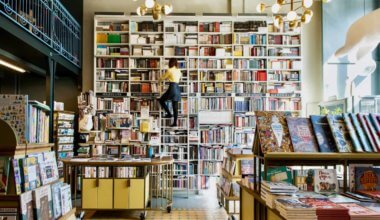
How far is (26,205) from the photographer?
6.59 ft

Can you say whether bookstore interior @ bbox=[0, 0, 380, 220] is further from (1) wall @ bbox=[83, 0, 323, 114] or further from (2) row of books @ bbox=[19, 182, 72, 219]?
(2) row of books @ bbox=[19, 182, 72, 219]

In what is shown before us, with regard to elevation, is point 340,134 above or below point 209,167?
above

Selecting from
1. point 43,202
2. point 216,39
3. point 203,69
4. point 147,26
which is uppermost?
point 147,26

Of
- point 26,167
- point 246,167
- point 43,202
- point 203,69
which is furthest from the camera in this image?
point 203,69

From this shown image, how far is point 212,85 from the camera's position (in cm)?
823

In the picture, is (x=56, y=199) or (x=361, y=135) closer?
(x=56, y=199)

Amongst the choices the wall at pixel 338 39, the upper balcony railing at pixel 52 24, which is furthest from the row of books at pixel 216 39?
the upper balcony railing at pixel 52 24

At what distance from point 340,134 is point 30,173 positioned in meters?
2.09

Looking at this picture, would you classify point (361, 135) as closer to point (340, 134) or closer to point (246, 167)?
point (340, 134)

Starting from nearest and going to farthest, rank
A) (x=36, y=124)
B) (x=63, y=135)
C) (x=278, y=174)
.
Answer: (x=36, y=124), (x=278, y=174), (x=63, y=135)

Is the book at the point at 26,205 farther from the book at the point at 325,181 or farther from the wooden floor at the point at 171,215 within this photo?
the wooden floor at the point at 171,215

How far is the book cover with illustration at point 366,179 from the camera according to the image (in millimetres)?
2520

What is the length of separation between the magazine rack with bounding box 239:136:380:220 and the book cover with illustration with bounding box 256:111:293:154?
7 cm

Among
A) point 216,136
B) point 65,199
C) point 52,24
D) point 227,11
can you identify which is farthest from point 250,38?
point 65,199
